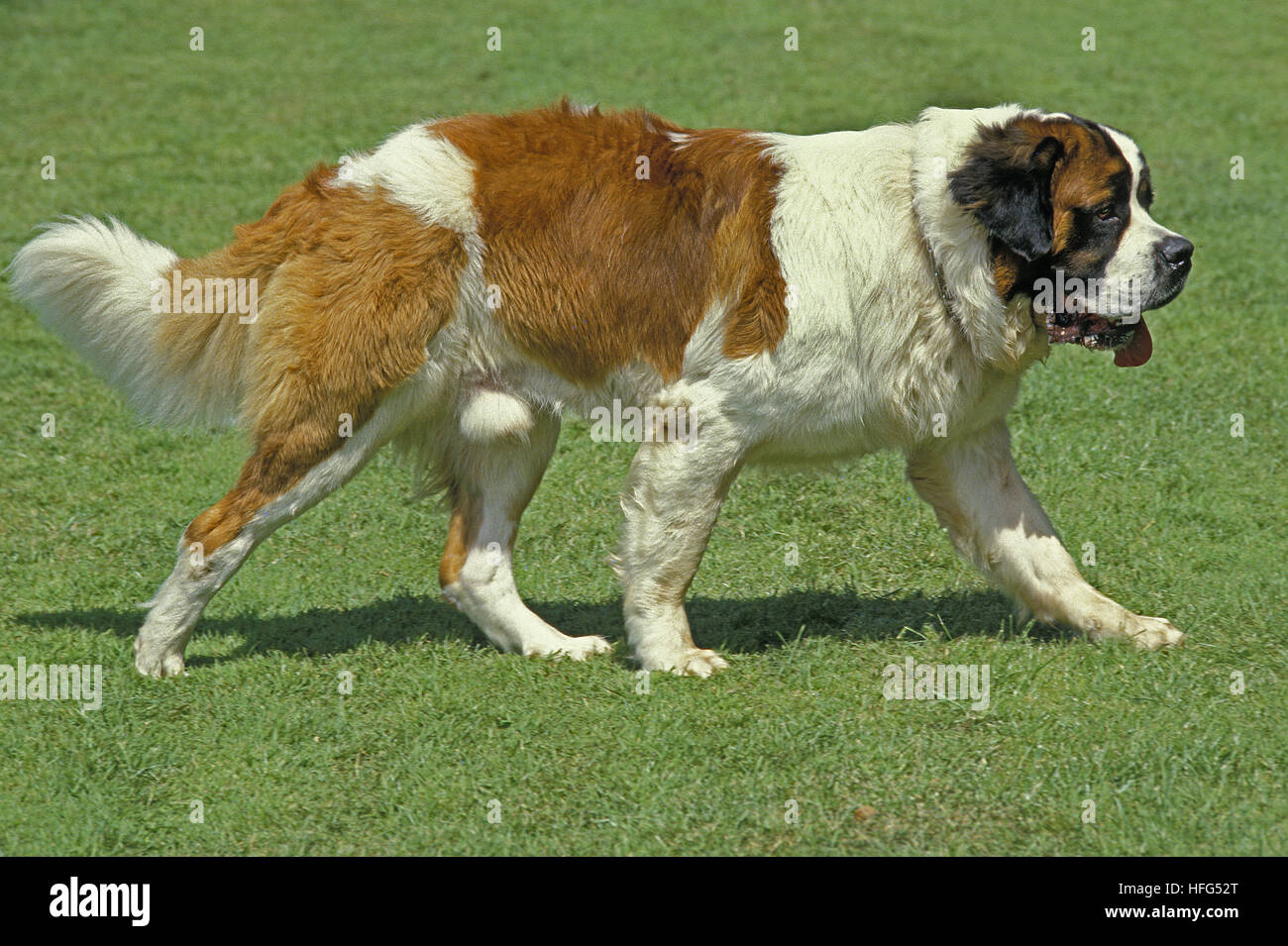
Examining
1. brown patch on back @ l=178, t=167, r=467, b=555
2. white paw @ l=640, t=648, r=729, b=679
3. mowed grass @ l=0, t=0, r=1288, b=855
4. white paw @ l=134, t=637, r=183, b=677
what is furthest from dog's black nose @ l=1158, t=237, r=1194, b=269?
white paw @ l=134, t=637, r=183, b=677

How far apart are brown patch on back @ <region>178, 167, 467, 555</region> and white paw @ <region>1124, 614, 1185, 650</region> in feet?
9.70

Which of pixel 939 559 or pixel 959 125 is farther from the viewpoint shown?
pixel 939 559

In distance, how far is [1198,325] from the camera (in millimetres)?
10734

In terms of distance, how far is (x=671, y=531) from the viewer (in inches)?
229

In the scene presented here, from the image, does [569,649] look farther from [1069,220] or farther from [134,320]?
[1069,220]

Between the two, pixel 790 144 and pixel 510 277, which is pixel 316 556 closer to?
pixel 510 277

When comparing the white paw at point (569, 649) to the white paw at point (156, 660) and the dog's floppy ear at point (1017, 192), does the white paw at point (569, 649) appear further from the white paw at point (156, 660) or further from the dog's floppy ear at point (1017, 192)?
the dog's floppy ear at point (1017, 192)

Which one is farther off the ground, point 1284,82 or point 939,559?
point 1284,82

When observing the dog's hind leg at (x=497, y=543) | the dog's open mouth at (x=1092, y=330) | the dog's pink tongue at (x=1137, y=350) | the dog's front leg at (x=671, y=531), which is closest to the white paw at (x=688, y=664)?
the dog's front leg at (x=671, y=531)

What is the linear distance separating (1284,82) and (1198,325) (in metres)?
8.56

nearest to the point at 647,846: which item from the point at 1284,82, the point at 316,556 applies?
the point at 316,556

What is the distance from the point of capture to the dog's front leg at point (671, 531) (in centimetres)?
575

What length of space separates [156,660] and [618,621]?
2.00 metres

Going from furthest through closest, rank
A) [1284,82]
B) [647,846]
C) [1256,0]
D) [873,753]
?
[1256,0] → [1284,82] → [873,753] → [647,846]
